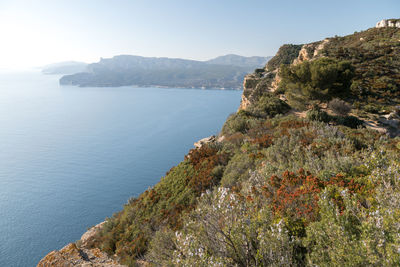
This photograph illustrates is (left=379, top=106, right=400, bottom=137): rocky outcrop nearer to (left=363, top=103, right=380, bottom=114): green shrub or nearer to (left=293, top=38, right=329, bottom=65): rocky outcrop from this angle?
(left=363, top=103, right=380, bottom=114): green shrub

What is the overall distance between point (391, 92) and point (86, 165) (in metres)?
60.2

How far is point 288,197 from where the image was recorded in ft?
16.6

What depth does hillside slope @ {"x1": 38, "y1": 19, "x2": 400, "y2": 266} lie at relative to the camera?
3.27 metres

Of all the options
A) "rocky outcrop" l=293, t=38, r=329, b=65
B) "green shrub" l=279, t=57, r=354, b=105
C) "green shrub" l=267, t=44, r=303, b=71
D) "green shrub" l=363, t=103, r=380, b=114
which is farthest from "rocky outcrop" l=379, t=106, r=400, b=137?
"green shrub" l=267, t=44, r=303, b=71

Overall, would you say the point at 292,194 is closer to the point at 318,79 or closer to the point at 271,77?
the point at 318,79

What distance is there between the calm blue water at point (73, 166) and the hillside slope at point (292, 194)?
25544 millimetres

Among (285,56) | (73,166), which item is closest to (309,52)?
(285,56)

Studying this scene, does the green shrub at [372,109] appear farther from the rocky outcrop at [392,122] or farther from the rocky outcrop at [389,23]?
the rocky outcrop at [389,23]

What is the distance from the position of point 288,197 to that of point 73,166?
59314 mm

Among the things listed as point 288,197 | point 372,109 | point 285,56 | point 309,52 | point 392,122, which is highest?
point 285,56

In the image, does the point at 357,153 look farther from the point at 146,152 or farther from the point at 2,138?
the point at 2,138

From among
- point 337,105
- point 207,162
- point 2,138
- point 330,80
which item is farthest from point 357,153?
point 2,138

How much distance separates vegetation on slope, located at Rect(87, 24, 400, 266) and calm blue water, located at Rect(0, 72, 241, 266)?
25793mm

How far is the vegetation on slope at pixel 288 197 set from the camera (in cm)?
323
